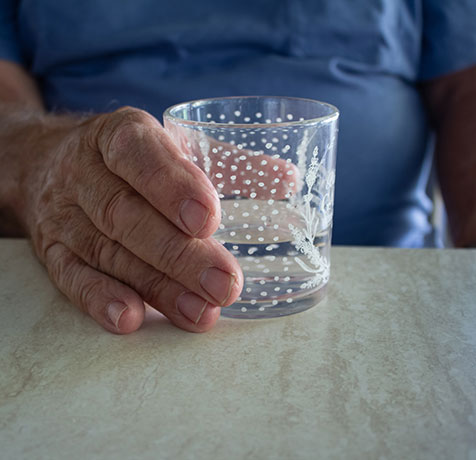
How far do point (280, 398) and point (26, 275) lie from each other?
1.15 ft

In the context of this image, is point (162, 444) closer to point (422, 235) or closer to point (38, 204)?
point (38, 204)

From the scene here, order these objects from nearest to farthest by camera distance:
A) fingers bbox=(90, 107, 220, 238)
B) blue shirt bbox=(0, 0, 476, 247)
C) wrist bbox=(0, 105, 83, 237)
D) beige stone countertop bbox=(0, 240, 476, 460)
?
beige stone countertop bbox=(0, 240, 476, 460), fingers bbox=(90, 107, 220, 238), wrist bbox=(0, 105, 83, 237), blue shirt bbox=(0, 0, 476, 247)

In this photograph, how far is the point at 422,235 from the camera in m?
1.08

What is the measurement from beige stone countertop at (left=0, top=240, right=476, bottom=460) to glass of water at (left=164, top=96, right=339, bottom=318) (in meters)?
0.03

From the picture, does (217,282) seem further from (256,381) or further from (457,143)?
(457,143)

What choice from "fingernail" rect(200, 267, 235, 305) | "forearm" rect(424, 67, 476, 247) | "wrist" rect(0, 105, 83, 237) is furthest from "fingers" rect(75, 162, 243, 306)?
"forearm" rect(424, 67, 476, 247)

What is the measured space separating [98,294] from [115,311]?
0.03 meters

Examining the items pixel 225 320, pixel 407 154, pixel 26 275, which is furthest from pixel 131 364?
pixel 407 154

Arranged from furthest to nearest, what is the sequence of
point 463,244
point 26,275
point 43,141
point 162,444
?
1. point 463,244
2. point 43,141
3. point 26,275
4. point 162,444

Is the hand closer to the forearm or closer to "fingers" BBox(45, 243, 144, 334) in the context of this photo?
"fingers" BBox(45, 243, 144, 334)

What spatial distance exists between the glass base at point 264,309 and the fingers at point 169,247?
0.03 meters

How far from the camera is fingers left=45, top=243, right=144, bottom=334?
524mm

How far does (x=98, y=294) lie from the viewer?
0.55 m

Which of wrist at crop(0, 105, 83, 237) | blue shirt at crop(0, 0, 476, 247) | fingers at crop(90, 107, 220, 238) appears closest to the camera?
fingers at crop(90, 107, 220, 238)
